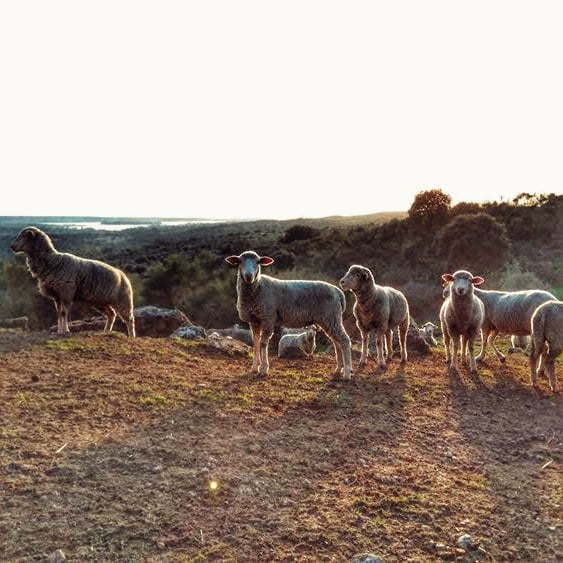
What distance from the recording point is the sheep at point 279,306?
10250 mm

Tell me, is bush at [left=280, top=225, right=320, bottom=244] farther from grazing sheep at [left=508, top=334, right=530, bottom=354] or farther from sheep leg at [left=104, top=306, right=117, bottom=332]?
sheep leg at [left=104, top=306, right=117, bottom=332]

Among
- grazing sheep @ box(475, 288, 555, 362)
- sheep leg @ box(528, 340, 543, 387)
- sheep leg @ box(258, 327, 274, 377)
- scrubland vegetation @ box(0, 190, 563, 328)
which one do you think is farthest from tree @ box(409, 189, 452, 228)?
sheep leg @ box(258, 327, 274, 377)

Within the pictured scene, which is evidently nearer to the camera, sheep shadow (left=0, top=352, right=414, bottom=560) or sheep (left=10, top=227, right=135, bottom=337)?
sheep shadow (left=0, top=352, right=414, bottom=560)

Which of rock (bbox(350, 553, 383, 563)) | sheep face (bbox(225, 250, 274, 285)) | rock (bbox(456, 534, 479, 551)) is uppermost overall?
sheep face (bbox(225, 250, 274, 285))

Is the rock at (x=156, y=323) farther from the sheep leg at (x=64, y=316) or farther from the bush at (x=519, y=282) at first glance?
the bush at (x=519, y=282)

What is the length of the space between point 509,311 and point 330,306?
4.95 meters

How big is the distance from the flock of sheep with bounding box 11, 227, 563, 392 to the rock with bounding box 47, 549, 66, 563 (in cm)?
593

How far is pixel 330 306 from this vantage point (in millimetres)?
10727

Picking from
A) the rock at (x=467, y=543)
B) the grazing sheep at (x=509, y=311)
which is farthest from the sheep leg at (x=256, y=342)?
the grazing sheep at (x=509, y=311)

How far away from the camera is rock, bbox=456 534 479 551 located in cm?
513

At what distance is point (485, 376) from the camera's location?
1164cm

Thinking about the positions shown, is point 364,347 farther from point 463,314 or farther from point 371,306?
point 463,314

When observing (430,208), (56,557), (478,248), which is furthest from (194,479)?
(430,208)

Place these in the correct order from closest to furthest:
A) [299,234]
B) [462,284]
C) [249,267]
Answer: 1. [249,267]
2. [462,284]
3. [299,234]
